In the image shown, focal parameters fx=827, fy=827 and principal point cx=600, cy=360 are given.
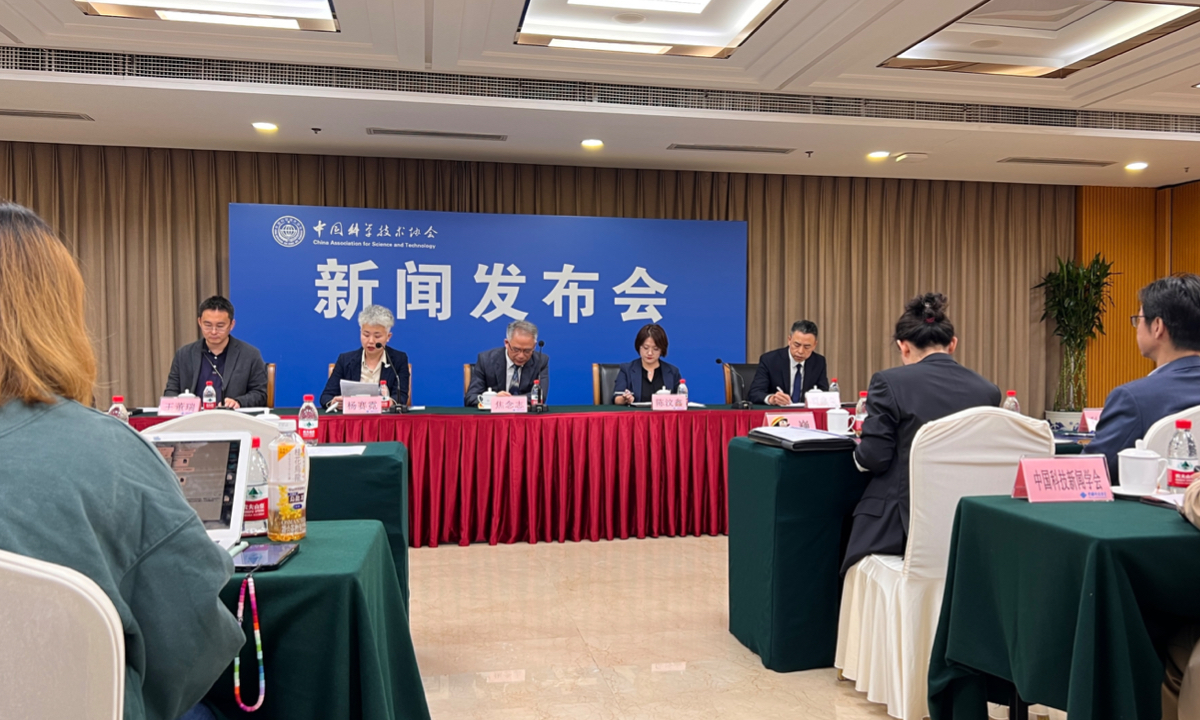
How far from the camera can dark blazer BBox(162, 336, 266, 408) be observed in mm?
4488

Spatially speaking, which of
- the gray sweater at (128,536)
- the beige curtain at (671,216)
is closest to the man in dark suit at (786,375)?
the beige curtain at (671,216)

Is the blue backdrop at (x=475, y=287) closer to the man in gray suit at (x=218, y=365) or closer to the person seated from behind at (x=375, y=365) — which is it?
the person seated from behind at (x=375, y=365)

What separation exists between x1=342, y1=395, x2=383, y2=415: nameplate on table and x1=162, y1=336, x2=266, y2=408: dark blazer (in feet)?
2.16

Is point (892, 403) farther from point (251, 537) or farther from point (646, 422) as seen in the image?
point (646, 422)

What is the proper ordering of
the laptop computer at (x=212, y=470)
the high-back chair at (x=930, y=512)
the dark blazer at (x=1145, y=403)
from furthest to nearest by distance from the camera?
the high-back chair at (x=930, y=512) → the dark blazer at (x=1145, y=403) → the laptop computer at (x=212, y=470)

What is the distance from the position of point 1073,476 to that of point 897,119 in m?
4.29

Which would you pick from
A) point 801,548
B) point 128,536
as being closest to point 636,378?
point 801,548

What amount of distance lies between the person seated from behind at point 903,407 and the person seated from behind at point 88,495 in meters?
1.89

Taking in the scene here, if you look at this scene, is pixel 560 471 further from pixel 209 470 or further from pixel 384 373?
pixel 209 470

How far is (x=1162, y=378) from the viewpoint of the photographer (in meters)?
2.07

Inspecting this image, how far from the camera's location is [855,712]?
238 cm

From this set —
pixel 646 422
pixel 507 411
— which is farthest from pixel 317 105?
pixel 646 422

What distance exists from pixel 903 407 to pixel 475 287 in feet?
14.8

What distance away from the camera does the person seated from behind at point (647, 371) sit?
515cm
